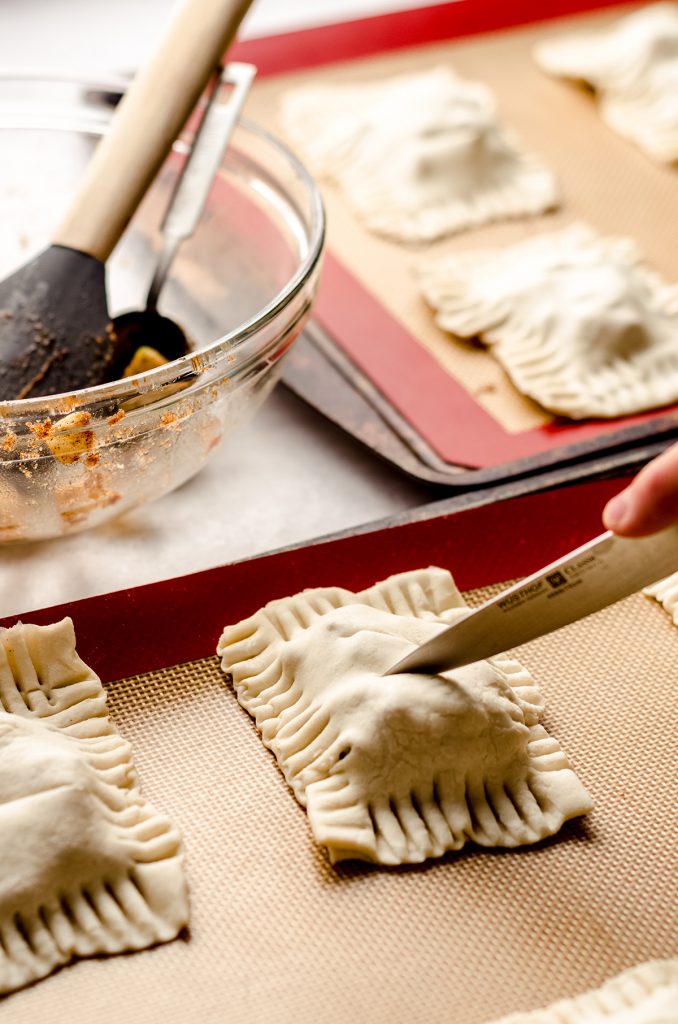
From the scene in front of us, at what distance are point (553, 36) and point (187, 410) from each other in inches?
68.3

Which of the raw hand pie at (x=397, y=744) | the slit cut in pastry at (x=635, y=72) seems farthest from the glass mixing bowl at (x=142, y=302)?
the slit cut in pastry at (x=635, y=72)

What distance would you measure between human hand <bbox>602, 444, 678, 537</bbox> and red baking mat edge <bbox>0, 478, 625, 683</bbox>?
43 centimetres

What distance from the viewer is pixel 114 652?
1253 millimetres

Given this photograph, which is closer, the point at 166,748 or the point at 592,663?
the point at 166,748

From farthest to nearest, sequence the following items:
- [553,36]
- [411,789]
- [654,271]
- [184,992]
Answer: [553,36] → [654,271] → [411,789] → [184,992]

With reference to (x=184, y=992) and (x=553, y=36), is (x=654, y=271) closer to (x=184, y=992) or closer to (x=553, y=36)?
(x=553, y=36)

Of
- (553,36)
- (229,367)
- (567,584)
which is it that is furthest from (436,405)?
(553,36)

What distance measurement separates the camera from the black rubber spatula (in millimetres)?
1381

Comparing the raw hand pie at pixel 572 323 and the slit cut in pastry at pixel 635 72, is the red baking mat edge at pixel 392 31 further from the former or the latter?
the raw hand pie at pixel 572 323

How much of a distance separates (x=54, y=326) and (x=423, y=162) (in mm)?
986

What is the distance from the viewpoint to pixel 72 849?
1041 millimetres

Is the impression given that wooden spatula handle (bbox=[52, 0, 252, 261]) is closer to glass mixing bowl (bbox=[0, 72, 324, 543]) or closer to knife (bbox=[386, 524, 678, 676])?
glass mixing bowl (bbox=[0, 72, 324, 543])

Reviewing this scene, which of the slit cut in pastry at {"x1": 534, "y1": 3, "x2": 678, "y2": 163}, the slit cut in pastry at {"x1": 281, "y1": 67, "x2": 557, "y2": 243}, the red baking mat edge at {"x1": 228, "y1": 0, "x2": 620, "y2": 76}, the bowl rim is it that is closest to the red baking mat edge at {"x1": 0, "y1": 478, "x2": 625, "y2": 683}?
the bowl rim

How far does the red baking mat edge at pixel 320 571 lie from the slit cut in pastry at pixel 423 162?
30.7 inches
